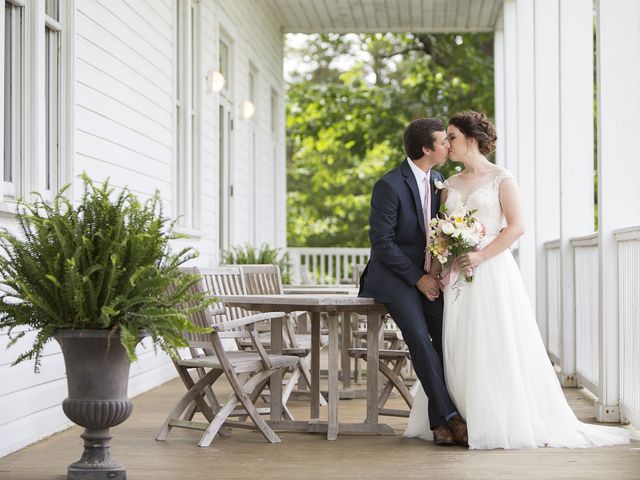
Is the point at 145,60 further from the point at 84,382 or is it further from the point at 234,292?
the point at 84,382

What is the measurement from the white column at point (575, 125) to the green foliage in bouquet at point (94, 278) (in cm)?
414

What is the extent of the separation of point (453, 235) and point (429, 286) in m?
0.34

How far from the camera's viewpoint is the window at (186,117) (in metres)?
9.02

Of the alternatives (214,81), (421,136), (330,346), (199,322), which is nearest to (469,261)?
(421,136)

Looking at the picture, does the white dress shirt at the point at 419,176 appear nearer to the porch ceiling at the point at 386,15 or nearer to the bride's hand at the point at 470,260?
the bride's hand at the point at 470,260

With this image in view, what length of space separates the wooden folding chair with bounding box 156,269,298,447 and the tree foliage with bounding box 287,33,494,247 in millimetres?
12980

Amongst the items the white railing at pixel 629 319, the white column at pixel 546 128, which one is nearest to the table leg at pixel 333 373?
the white railing at pixel 629 319

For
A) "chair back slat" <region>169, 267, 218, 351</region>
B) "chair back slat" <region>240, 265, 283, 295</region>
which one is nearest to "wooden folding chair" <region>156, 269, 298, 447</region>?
"chair back slat" <region>169, 267, 218, 351</region>

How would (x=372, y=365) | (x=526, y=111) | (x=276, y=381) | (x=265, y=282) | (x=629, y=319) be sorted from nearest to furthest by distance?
(x=372, y=365)
(x=276, y=381)
(x=629, y=319)
(x=265, y=282)
(x=526, y=111)

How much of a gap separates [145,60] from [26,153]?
2408 mm

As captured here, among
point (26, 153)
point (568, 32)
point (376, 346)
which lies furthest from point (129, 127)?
point (568, 32)

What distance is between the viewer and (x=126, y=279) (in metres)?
4.27

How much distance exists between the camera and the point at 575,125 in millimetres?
7707

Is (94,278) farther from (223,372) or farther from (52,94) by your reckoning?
(52,94)
